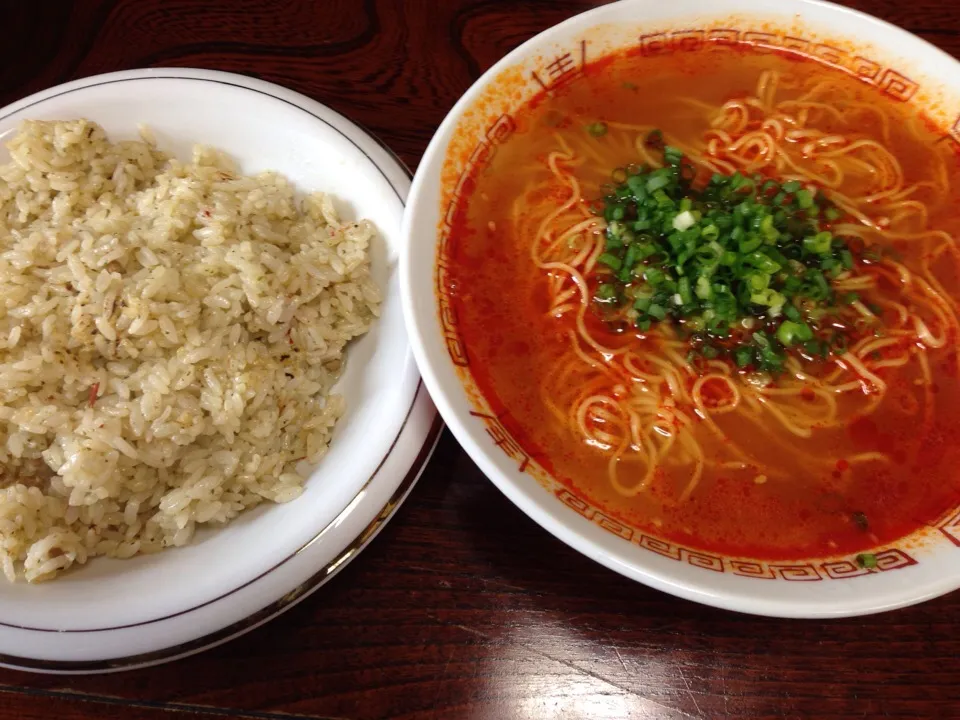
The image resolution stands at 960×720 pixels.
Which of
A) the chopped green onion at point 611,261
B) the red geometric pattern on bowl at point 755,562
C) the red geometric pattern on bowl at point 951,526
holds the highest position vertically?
the chopped green onion at point 611,261

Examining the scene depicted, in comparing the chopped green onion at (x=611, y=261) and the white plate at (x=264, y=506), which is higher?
the chopped green onion at (x=611, y=261)

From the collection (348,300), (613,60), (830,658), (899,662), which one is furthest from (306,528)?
(613,60)

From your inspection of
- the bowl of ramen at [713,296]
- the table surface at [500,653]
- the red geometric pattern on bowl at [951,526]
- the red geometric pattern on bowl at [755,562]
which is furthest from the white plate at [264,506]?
the red geometric pattern on bowl at [951,526]

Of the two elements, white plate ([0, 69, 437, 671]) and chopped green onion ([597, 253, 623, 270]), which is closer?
white plate ([0, 69, 437, 671])

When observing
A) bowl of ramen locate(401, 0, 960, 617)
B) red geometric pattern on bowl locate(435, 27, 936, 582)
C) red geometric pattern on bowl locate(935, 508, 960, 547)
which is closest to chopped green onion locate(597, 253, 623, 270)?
bowl of ramen locate(401, 0, 960, 617)

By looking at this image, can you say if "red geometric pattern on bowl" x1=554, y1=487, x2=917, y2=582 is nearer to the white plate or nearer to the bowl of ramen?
the bowl of ramen

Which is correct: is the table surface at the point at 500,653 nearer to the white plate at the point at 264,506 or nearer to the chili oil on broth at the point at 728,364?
the white plate at the point at 264,506

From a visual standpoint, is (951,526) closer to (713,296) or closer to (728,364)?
(728,364)

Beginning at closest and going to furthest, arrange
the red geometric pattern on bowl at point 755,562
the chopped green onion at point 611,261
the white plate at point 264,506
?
1. the red geometric pattern on bowl at point 755,562
2. the white plate at point 264,506
3. the chopped green onion at point 611,261
